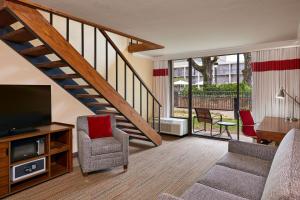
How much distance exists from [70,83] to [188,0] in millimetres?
2387

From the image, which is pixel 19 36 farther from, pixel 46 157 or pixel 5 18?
pixel 46 157

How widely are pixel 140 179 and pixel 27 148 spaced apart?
5.21 ft

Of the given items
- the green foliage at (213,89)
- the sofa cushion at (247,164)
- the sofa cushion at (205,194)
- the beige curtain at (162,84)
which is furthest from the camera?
the beige curtain at (162,84)

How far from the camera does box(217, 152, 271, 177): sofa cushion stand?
2023 mm

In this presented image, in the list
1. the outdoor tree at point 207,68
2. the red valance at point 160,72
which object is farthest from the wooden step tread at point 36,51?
the outdoor tree at point 207,68

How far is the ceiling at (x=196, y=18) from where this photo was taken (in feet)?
8.70

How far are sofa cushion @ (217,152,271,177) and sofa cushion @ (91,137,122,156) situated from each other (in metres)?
1.55

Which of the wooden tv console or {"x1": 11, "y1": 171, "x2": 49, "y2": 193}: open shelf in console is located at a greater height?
the wooden tv console

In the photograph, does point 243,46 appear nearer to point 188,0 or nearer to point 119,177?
point 188,0

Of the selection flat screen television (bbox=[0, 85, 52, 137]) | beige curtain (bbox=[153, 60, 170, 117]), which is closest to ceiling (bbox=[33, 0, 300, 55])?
flat screen television (bbox=[0, 85, 52, 137])

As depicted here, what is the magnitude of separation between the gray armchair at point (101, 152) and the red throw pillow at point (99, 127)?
0.44ft

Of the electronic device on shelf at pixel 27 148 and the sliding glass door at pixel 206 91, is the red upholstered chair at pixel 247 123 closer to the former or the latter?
the sliding glass door at pixel 206 91

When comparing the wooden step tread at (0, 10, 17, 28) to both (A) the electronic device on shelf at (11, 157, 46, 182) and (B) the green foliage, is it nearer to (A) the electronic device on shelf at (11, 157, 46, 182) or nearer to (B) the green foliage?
(A) the electronic device on shelf at (11, 157, 46, 182)

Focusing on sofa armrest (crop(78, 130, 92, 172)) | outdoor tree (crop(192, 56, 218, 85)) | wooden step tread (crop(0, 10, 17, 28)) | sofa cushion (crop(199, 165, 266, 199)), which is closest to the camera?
sofa cushion (crop(199, 165, 266, 199))
